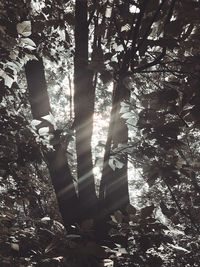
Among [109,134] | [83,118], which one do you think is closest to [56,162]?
[83,118]

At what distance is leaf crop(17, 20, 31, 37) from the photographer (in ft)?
5.27

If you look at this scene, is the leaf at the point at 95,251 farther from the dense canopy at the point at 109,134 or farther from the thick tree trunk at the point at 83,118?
the thick tree trunk at the point at 83,118

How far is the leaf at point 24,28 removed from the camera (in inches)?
63.3

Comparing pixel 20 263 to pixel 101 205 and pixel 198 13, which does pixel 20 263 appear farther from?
pixel 198 13

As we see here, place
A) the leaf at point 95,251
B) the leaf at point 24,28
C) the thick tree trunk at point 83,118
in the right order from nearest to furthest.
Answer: the leaf at point 95,251
the leaf at point 24,28
the thick tree trunk at point 83,118

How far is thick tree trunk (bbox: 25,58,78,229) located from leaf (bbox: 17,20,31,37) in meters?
1.14

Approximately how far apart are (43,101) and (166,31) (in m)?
2.08

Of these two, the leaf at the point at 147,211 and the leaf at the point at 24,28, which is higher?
the leaf at the point at 24,28

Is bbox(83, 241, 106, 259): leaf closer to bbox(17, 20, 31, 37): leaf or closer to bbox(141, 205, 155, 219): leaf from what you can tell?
bbox(141, 205, 155, 219): leaf

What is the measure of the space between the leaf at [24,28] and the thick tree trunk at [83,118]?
101cm

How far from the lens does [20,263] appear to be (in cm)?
203

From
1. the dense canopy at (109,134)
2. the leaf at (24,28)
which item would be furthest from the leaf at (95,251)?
the leaf at (24,28)

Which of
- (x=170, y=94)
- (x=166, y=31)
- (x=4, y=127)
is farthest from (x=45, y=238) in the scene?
(x=166, y=31)

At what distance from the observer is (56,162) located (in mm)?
2803
